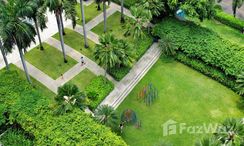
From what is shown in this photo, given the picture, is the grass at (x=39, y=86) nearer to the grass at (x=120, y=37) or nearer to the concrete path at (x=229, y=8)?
the grass at (x=120, y=37)

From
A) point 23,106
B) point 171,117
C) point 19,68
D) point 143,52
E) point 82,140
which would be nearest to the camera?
point 82,140

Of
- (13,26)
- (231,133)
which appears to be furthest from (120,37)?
(231,133)

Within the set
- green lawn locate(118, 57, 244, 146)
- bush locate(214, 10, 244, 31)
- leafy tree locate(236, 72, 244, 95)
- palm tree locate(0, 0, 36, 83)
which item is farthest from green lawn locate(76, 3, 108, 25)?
leafy tree locate(236, 72, 244, 95)

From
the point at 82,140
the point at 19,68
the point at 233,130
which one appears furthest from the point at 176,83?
the point at 19,68

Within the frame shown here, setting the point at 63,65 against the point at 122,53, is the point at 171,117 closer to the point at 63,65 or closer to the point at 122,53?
the point at 122,53

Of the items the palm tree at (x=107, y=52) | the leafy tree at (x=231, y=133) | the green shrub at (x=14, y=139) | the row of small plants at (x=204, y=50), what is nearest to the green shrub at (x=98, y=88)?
the palm tree at (x=107, y=52)

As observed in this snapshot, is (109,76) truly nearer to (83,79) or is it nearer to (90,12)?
(83,79)
